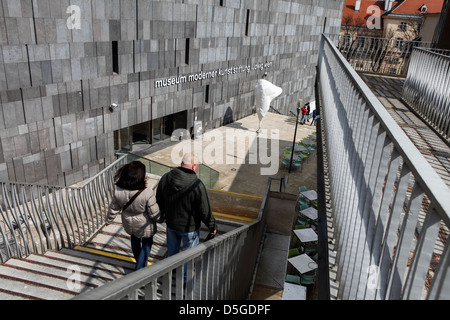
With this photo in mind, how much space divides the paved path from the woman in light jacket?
10.1 feet

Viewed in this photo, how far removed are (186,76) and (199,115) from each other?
118 inches

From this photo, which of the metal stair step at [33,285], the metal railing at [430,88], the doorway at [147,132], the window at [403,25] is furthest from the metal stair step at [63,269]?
the window at [403,25]

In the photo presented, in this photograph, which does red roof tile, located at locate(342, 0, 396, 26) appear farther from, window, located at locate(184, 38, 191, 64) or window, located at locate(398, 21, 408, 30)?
window, located at locate(184, 38, 191, 64)

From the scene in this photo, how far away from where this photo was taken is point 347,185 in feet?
10.8

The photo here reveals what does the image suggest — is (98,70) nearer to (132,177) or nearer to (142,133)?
(142,133)

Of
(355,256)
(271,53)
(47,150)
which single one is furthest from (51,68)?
(271,53)

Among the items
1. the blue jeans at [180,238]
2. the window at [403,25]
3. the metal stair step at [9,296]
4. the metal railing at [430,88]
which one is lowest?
the metal stair step at [9,296]

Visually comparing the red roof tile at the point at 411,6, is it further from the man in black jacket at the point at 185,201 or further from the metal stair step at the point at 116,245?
the man in black jacket at the point at 185,201

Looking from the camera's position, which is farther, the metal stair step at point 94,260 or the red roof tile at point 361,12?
the red roof tile at point 361,12

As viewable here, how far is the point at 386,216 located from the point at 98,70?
43.2ft

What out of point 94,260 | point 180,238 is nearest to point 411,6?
point 180,238

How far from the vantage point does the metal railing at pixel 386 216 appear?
148cm

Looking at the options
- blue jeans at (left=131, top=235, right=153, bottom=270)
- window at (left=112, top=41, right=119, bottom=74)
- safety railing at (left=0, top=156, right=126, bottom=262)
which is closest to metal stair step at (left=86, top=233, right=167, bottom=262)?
safety railing at (left=0, top=156, right=126, bottom=262)

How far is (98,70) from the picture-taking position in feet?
44.4
